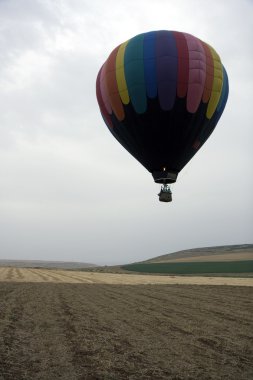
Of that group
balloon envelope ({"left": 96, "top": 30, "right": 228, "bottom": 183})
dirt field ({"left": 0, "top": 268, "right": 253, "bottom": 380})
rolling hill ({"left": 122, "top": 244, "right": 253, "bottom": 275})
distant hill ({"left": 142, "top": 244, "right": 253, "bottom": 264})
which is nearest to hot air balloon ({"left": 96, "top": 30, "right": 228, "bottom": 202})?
balloon envelope ({"left": 96, "top": 30, "right": 228, "bottom": 183})

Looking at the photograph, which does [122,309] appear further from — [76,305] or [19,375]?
[19,375]

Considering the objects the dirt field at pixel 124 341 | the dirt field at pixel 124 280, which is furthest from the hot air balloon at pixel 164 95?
the dirt field at pixel 124 280

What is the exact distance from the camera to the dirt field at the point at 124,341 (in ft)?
27.0

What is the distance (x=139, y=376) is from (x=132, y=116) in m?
17.0

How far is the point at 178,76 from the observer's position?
73.2ft

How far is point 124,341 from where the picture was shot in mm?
10906

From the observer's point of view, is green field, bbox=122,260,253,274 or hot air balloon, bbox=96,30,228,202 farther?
green field, bbox=122,260,253,274

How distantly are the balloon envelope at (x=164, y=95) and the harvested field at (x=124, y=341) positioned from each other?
8.87 meters

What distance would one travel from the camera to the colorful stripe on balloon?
2231 cm

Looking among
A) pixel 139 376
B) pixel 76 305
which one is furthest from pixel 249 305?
pixel 139 376

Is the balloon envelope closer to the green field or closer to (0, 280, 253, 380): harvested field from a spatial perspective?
(0, 280, 253, 380): harvested field

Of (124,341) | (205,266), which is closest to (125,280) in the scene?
(124,341)

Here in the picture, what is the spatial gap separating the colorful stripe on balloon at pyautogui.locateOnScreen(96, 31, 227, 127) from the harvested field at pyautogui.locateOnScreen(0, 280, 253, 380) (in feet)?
35.3

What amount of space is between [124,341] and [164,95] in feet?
47.8
